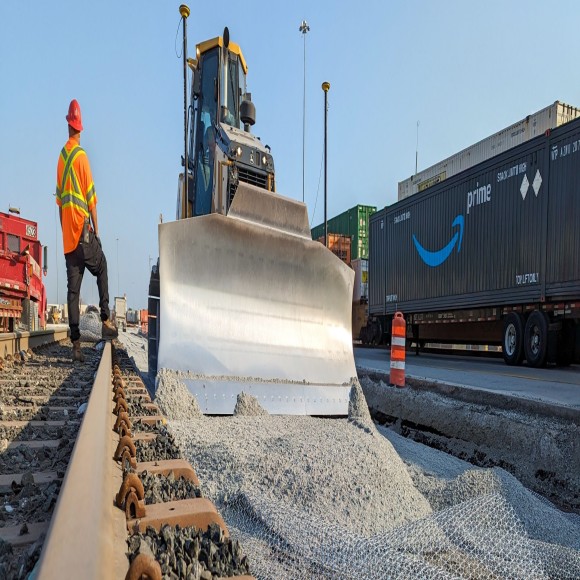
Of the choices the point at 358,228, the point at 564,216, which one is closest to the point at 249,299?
the point at 564,216

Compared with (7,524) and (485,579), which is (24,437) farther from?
(485,579)

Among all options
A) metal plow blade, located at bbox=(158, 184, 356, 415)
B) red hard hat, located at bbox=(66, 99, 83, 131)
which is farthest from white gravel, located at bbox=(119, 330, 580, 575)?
red hard hat, located at bbox=(66, 99, 83, 131)

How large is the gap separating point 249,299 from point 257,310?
121 millimetres

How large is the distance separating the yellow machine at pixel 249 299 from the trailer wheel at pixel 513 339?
6898 mm

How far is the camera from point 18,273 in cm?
994

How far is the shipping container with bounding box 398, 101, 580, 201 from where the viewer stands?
15039 millimetres

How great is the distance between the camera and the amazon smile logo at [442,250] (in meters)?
11.8

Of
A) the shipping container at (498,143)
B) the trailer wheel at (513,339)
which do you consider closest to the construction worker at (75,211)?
the trailer wheel at (513,339)

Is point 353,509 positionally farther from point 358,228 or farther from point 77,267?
point 358,228

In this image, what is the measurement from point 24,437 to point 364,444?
1.93 metres

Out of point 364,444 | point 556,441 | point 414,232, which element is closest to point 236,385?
point 364,444

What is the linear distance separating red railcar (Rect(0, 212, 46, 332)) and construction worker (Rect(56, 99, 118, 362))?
5337 millimetres

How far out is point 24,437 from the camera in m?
2.35

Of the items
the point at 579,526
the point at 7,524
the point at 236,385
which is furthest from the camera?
the point at 236,385
